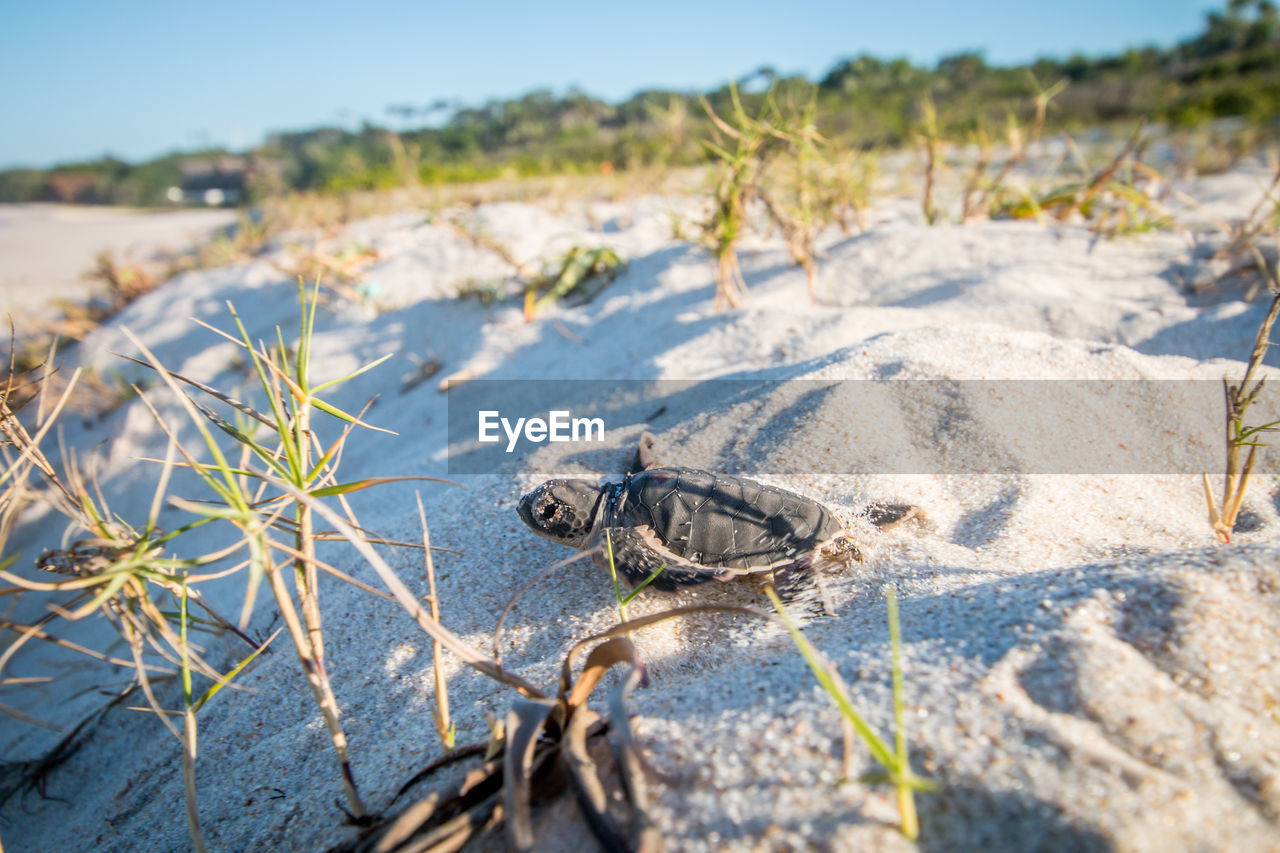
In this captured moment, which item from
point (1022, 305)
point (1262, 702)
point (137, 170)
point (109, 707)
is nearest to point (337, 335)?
point (109, 707)

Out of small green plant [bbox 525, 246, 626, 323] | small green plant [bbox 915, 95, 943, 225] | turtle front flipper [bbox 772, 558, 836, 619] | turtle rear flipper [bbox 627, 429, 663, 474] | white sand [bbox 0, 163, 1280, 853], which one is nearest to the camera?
white sand [bbox 0, 163, 1280, 853]

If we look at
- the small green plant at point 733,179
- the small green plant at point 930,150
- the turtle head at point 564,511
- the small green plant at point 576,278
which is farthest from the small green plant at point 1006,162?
the turtle head at point 564,511

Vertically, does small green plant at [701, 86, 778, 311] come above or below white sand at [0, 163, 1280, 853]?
above

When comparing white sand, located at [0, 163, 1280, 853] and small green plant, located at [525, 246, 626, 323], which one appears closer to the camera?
white sand, located at [0, 163, 1280, 853]

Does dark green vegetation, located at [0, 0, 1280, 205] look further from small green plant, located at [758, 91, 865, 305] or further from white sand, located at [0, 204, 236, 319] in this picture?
small green plant, located at [758, 91, 865, 305]

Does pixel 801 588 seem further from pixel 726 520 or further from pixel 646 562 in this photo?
pixel 646 562

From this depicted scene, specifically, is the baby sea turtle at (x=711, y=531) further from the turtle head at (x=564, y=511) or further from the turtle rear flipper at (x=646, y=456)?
the turtle rear flipper at (x=646, y=456)

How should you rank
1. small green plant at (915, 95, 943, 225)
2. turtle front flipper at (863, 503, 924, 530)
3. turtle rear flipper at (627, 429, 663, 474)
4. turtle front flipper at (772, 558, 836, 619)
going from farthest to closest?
small green plant at (915, 95, 943, 225)
turtle rear flipper at (627, 429, 663, 474)
turtle front flipper at (863, 503, 924, 530)
turtle front flipper at (772, 558, 836, 619)

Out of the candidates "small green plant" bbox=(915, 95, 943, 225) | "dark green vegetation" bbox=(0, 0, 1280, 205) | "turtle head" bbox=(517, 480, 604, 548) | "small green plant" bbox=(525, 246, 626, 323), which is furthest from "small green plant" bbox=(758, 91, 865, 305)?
"dark green vegetation" bbox=(0, 0, 1280, 205)
